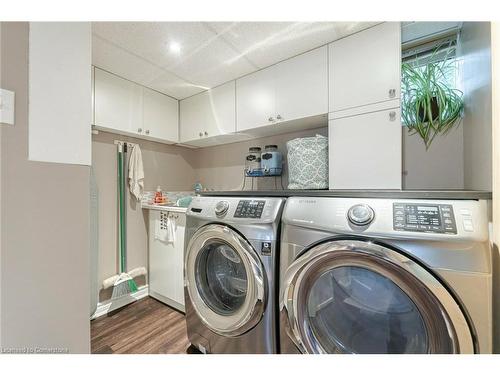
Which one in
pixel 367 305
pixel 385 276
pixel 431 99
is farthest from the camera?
pixel 431 99

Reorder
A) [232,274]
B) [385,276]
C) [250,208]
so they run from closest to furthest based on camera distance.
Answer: [385,276] < [250,208] < [232,274]

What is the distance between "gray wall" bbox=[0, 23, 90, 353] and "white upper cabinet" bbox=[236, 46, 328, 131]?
1386 mm

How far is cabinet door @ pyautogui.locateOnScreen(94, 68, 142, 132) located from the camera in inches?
70.0

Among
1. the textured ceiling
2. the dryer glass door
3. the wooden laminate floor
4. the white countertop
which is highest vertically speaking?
the textured ceiling

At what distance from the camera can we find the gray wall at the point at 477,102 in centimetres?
83

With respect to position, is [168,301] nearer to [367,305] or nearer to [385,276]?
[367,305]

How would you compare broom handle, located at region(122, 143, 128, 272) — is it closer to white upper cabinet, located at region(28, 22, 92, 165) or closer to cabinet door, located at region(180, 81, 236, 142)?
cabinet door, located at region(180, 81, 236, 142)

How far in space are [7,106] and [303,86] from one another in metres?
1.61

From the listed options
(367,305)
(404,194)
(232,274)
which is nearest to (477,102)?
(404,194)

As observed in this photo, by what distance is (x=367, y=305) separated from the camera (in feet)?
2.73

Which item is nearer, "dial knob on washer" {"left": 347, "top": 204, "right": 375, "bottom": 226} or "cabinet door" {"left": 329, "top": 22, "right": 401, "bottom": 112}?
"dial knob on washer" {"left": 347, "top": 204, "right": 375, "bottom": 226}

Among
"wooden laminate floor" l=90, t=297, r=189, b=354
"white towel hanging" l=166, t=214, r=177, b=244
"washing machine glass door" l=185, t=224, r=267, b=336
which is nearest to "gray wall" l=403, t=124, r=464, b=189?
"washing machine glass door" l=185, t=224, r=267, b=336

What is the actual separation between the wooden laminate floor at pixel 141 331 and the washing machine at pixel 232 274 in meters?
0.31

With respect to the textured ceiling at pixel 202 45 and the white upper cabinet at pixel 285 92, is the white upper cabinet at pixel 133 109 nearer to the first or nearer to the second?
the textured ceiling at pixel 202 45
